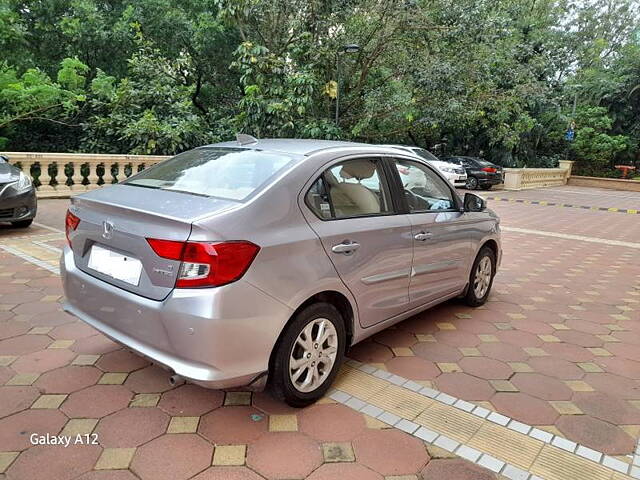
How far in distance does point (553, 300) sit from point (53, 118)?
40.2 ft

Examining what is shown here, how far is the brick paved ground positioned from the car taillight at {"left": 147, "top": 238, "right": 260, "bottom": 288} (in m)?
0.81

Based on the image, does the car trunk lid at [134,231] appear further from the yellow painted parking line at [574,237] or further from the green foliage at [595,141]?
the green foliage at [595,141]

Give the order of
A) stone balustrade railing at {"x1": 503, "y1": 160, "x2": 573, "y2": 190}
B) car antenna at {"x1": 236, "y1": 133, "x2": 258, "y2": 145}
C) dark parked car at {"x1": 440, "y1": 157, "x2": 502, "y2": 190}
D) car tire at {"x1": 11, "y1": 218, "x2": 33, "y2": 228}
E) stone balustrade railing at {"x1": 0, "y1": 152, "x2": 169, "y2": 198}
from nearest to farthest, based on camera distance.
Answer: car antenna at {"x1": 236, "y1": 133, "x2": 258, "y2": 145} < car tire at {"x1": 11, "y1": 218, "x2": 33, "y2": 228} < stone balustrade railing at {"x1": 0, "y1": 152, "x2": 169, "y2": 198} < dark parked car at {"x1": 440, "y1": 157, "x2": 502, "y2": 190} < stone balustrade railing at {"x1": 503, "y1": 160, "x2": 573, "y2": 190}

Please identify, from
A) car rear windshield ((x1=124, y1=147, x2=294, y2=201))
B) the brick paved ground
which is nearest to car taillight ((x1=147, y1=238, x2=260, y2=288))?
car rear windshield ((x1=124, y1=147, x2=294, y2=201))

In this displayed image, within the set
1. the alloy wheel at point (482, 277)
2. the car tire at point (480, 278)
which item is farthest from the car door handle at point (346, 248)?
the alloy wheel at point (482, 277)

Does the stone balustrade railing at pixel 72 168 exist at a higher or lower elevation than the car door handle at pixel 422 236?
higher

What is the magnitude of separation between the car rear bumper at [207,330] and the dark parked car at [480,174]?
1826 cm

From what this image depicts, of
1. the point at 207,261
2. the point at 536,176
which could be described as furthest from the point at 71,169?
the point at 536,176

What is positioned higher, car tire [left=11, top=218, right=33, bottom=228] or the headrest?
the headrest

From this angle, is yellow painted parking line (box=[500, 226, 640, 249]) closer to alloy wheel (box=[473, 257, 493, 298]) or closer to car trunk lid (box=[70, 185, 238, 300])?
alloy wheel (box=[473, 257, 493, 298])

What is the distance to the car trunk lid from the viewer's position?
88.3 inches

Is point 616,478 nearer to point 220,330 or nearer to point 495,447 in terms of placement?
point 495,447

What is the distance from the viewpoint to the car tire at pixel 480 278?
4.30 metres

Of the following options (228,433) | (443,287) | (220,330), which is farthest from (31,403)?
(443,287)
